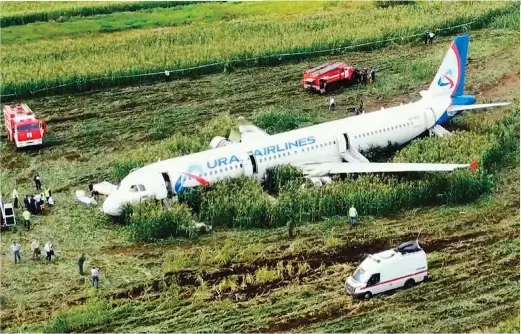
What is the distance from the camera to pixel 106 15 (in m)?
98.9

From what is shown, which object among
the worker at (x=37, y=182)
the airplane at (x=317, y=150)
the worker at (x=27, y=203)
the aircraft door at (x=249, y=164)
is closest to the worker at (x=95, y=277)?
the airplane at (x=317, y=150)

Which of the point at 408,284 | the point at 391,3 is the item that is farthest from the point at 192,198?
the point at 391,3

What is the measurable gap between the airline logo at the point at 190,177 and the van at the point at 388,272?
12.0 metres

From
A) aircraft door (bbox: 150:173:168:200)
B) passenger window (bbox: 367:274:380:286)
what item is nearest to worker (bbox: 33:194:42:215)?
aircraft door (bbox: 150:173:168:200)

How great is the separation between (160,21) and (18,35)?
1457 centimetres

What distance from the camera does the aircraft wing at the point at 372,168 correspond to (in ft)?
169

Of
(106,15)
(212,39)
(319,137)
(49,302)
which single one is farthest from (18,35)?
(49,302)

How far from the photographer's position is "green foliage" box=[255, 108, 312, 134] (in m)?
63.9

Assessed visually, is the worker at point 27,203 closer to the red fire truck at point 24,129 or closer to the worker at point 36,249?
the worker at point 36,249

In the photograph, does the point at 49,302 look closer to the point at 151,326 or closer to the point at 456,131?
the point at 151,326

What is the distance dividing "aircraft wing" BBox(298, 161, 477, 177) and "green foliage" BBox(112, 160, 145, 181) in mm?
10272

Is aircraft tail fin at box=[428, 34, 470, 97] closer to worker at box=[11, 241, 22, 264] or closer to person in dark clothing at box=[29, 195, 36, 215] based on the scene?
person in dark clothing at box=[29, 195, 36, 215]

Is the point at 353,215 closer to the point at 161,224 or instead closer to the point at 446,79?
the point at 161,224

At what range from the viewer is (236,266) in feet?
149
